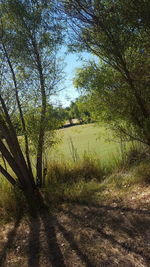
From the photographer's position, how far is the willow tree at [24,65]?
319 cm

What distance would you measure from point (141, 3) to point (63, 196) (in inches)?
116

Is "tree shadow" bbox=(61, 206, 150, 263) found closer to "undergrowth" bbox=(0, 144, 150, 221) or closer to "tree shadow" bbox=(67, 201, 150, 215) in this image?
Answer: "tree shadow" bbox=(67, 201, 150, 215)

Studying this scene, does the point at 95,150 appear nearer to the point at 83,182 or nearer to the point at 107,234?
the point at 83,182

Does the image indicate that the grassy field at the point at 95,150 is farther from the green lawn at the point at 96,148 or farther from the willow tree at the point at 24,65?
the willow tree at the point at 24,65

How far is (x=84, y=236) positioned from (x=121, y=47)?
8.67ft

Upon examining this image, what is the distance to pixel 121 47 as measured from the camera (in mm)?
3211

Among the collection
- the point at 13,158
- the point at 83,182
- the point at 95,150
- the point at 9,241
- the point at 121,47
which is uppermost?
the point at 121,47

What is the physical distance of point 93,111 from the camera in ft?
12.6

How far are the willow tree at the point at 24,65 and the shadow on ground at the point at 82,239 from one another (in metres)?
0.70

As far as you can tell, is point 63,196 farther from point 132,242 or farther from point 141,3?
point 141,3

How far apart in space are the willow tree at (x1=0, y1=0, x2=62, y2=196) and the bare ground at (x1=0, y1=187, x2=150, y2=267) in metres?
0.64

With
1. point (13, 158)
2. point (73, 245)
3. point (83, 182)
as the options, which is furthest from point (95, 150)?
point (73, 245)

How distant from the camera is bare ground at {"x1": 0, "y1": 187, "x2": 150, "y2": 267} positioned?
76.7 inches

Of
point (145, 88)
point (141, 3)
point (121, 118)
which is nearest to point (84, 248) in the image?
point (121, 118)
